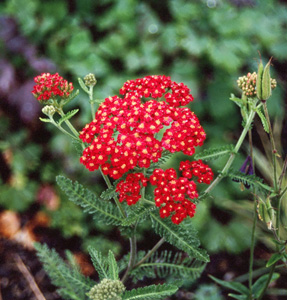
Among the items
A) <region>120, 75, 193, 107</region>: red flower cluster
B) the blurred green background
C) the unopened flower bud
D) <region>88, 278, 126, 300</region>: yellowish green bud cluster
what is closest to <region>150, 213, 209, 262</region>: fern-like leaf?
<region>88, 278, 126, 300</region>: yellowish green bud cluster

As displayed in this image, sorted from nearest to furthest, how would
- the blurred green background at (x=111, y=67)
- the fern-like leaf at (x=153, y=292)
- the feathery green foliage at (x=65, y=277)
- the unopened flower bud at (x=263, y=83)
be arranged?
the unopened flower bud at (x=263, y=83)
the fern-like leaf at (x=153, y=292)
the feathery green foliage at (x=65, y=277)
the blurred green background at (x=111, y=67)

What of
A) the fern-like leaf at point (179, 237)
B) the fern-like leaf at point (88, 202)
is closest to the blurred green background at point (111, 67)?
the fern-like leaf at point (88, 202)

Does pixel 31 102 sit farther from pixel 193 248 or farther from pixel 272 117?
pixel 272 117

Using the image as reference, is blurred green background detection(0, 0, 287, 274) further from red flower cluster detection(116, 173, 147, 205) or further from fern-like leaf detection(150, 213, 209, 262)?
red flower cluster detection(116, 173, 147, 205)

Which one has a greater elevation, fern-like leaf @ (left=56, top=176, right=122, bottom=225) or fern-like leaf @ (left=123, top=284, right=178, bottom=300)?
fern-like leaf @ (left=56, top=176, right=122, bottom=225)

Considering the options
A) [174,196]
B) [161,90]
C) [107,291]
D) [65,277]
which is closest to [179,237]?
[174,196]

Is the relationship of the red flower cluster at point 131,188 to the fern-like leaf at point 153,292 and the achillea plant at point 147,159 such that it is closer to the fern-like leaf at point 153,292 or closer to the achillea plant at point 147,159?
the achillea plant at point 147,159

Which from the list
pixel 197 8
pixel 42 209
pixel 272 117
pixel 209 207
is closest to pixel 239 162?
pixel 209 207

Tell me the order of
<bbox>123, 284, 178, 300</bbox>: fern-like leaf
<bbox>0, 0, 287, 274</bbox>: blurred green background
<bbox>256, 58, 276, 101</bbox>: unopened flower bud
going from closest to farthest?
<bbox>256, 58, 276, 101</bbox>: unopened flower bud → <bbox>123, 284, 178, 300</bbox>: fern-like leaf → <bbox>0, 0, 287, 274</bbox>: blurred green background
